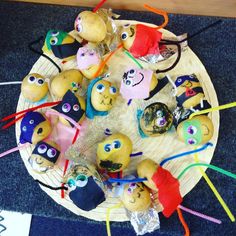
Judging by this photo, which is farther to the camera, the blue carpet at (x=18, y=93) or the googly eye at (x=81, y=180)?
the blue carpet at (x=18, y=93)

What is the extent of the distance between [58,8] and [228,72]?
1.57ft

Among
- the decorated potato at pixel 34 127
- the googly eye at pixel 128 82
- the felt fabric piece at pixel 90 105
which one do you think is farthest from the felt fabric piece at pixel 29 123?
the googly eye at pixel 128 82

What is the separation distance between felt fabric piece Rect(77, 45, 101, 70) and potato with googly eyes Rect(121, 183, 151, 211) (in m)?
0.29

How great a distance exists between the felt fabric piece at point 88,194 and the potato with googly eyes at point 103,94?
0.55 feet

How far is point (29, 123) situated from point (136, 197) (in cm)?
29

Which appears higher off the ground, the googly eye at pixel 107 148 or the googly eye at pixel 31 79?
the googly eye at pixel 31 79

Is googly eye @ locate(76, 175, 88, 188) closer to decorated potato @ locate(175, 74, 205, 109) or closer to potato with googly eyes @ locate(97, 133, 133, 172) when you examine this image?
potato with googly eyes @ locate(97, 133, 133, 172)

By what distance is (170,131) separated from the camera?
3.23 feet

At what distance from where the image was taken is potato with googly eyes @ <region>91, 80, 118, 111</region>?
93 cm

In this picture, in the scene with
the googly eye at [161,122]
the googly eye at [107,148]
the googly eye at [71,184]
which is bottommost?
the googly eye at [71,184]

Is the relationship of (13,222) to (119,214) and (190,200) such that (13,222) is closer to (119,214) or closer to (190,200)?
(119,214)

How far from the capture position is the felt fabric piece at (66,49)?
98 cm

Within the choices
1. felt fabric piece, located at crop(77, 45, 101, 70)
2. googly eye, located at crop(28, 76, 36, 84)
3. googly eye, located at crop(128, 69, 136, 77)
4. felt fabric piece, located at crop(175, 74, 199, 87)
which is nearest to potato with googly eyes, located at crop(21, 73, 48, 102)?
googly eye, located at crop(28, 76, 36, 84)

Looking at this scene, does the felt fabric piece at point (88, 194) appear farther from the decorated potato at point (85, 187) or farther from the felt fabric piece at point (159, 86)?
the felt fabric piece at point (159, 86)
